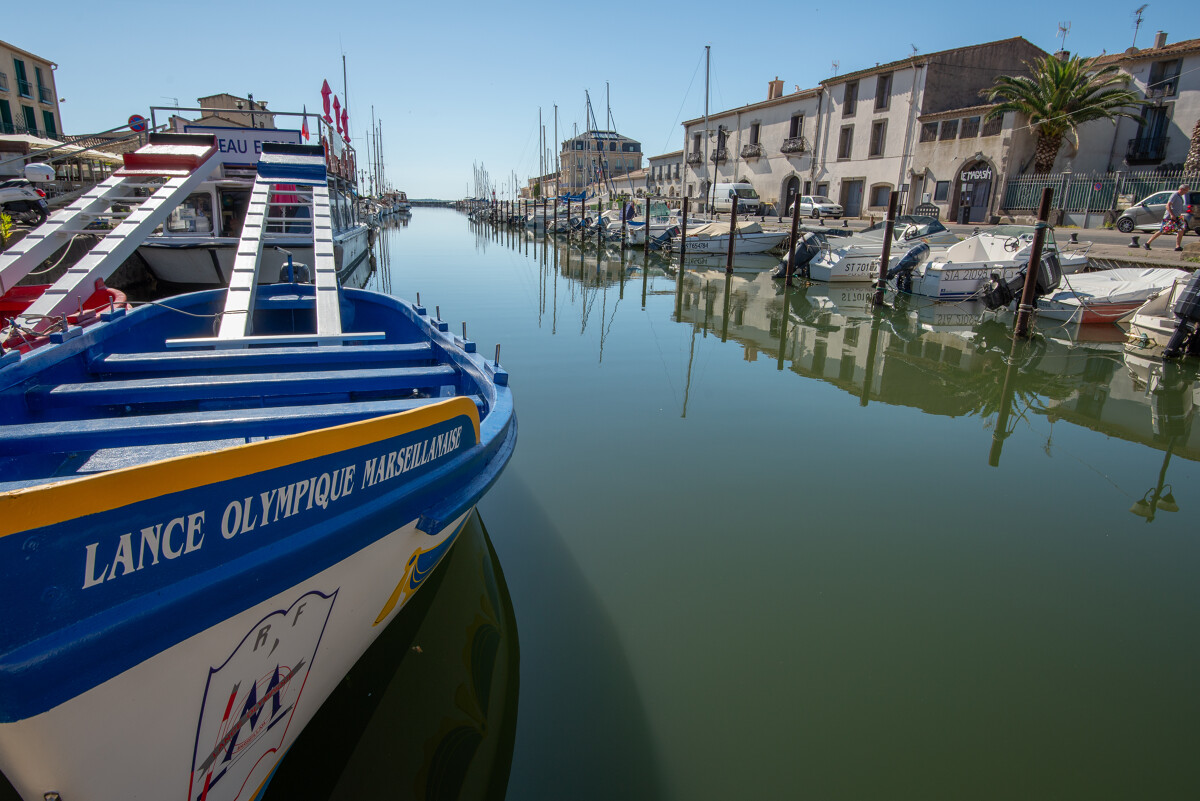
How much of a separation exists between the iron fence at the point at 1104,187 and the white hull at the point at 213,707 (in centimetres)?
2540

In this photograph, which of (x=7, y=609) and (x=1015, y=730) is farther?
(x=1015, y=730)

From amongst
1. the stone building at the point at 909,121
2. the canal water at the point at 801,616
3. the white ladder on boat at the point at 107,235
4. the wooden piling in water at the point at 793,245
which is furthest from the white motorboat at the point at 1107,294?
the stone building at the point at 909,121

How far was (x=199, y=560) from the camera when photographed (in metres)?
1.66

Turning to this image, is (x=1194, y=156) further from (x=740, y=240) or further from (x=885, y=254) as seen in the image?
(x=885, y=254)

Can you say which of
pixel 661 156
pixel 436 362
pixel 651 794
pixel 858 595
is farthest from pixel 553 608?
pixel 661 156

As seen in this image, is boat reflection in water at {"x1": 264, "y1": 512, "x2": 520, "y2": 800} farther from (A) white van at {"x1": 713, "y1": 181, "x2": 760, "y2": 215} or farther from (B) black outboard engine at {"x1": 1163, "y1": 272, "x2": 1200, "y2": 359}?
(A) white van at {"x1": 713, "y1": 181, "x2": 760, "y2": 215}

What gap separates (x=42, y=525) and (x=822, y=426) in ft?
20.2

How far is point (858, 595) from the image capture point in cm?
358

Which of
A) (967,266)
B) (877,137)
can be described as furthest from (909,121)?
(967,266)

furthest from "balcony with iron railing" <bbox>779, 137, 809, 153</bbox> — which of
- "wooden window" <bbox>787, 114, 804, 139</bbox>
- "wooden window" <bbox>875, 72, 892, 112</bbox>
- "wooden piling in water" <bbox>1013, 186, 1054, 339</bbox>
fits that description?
"wooden piling in water" <bbox>1013, 186, 1054, 339</bbox>

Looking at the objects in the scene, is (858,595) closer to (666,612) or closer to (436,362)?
(666,612)

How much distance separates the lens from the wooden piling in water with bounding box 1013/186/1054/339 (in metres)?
10.3

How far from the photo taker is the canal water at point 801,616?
2.52 meters

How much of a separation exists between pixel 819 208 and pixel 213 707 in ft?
110
